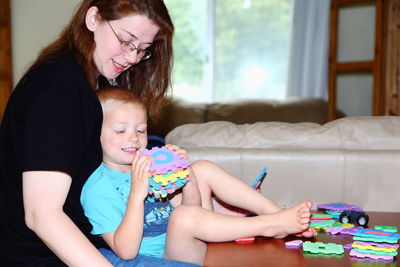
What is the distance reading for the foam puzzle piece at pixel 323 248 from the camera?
1333 millimetres

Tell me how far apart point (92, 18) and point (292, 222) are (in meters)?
0.76

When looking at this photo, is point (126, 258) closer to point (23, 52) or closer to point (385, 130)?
point (385, 130)

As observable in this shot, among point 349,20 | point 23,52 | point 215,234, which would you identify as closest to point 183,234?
point 215,234

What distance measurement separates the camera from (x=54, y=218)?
1196 millimetres

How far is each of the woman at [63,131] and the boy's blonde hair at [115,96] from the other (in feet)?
0.31

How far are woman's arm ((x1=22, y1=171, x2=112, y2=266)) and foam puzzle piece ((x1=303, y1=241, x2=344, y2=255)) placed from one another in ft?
1.65

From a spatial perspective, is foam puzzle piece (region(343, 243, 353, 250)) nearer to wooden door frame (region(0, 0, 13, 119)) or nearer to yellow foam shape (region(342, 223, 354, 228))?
yellow foam shape (region(342, 223, 354, 228))

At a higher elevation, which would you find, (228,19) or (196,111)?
(228,19)

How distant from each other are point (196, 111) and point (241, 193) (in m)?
2.91

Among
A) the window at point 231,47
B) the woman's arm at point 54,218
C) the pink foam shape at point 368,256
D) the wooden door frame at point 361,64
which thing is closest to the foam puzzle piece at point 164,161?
the woman's arm at point 54,218

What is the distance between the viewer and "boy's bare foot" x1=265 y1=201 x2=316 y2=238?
4.73 feet

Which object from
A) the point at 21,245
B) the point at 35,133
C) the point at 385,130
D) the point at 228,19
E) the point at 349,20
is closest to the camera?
the point at 35,133

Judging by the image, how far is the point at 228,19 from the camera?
532 centimetres

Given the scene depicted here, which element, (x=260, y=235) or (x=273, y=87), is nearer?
(x=260, y=235)
